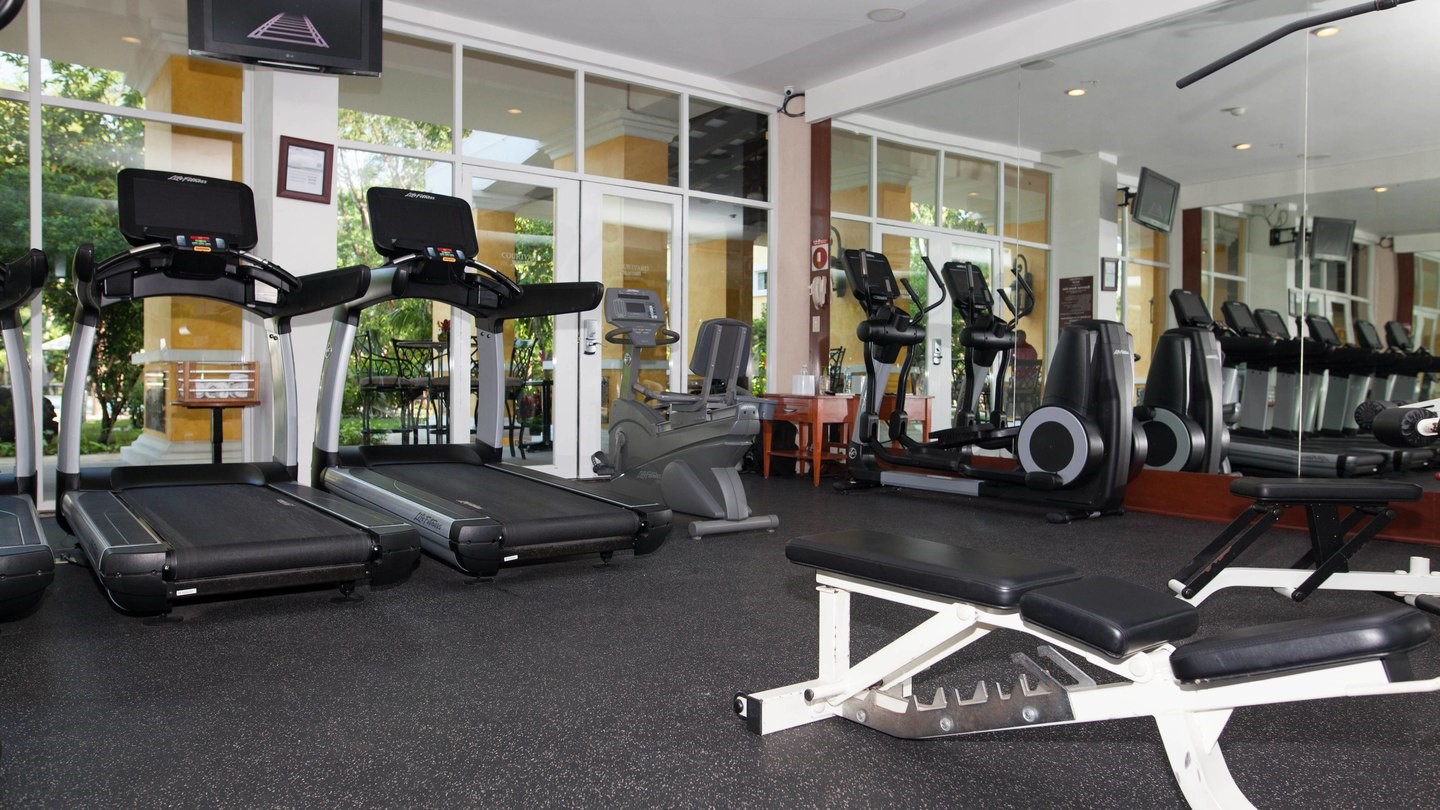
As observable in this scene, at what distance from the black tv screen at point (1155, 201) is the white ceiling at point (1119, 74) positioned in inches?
3.1

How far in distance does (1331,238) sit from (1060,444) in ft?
5.96

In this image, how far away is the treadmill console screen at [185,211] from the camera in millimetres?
3906

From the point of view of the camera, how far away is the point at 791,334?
814 centimetres

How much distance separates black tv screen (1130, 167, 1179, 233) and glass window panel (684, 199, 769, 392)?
305 centimetres

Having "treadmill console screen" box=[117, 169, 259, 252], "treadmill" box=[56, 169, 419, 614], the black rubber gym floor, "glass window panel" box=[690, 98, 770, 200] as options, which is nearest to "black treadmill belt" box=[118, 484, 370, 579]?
"treadmill" box=[56, 169, 419, 614]

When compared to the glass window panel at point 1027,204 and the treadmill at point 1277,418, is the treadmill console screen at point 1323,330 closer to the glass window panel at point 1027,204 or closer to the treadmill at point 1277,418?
the treadmill at point 1277,418

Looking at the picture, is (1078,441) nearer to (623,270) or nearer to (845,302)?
(845,302)

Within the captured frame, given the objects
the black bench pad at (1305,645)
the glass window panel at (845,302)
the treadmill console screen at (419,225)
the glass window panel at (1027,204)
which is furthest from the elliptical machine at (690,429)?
the black bench pad at (1305,645)

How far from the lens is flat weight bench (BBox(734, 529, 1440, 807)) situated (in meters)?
1.36

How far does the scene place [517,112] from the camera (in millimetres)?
6883

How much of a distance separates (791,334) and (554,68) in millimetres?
2893

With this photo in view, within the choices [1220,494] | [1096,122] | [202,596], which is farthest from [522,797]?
[1096,122]

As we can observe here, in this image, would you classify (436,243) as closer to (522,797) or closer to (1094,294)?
(522,797)

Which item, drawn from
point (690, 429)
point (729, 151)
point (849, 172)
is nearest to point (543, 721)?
point (690, 429)
